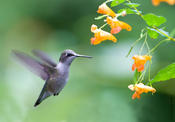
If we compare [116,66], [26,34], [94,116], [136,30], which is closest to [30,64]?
[116,66]

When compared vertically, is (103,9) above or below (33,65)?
above

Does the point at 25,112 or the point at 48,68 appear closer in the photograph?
the point at 48,68

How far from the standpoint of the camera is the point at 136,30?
11.4ft

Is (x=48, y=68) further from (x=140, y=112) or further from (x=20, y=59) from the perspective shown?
(x=140, y=112)

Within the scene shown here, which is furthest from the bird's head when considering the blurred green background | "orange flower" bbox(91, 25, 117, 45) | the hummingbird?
the blurred green background

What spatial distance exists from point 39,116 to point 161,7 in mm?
1727

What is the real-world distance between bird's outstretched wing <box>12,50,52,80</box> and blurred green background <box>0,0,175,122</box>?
1.02 m

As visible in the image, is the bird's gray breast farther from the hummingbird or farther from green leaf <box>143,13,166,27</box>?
green leaf <box>143,13,166,27</box>

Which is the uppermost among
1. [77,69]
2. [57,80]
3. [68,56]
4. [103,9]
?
[77,69]

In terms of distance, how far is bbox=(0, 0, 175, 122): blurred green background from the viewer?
318 cm

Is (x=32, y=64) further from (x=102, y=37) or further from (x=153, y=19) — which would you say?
(x=153, y=19)

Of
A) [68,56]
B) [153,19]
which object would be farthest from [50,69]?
[153,19]

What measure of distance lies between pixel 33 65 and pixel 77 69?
1.55 m

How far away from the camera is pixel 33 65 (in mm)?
2107
